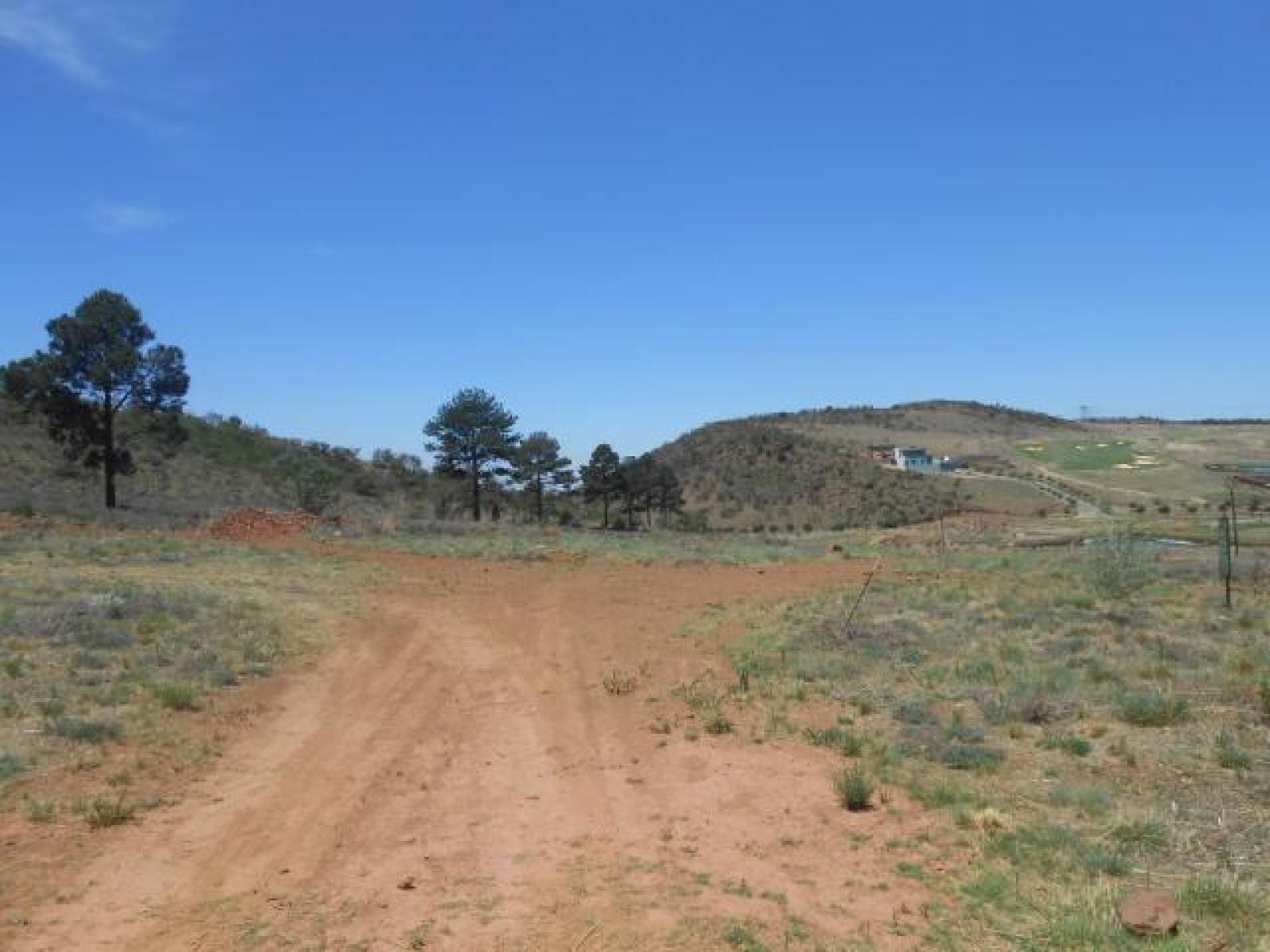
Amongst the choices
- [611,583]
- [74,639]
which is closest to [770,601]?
[611,583]

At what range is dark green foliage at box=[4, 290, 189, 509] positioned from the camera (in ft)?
126

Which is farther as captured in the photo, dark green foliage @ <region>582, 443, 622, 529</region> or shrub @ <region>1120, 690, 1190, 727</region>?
dark green foliage @ <region>582, 443, 622, 529</region>

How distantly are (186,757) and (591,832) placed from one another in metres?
4.51

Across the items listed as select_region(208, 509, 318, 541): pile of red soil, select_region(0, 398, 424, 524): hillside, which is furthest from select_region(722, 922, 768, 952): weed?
select_region(0, 398, 424, 524): hillside

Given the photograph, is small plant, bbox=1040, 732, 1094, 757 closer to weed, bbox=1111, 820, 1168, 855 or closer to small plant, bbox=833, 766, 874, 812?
weed, bbox=1111, 820, 1168, 855

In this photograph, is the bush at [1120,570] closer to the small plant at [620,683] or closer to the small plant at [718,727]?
the small plant at [620,683]

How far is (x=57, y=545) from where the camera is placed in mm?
26359

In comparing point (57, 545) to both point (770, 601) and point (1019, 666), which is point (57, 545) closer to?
point (770, 601)

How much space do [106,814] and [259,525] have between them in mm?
29205

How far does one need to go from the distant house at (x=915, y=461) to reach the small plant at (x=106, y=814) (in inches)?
2990

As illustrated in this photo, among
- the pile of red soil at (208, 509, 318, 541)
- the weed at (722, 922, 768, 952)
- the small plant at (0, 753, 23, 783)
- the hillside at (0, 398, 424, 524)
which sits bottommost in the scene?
the weed at (722, 922, 768, 952)

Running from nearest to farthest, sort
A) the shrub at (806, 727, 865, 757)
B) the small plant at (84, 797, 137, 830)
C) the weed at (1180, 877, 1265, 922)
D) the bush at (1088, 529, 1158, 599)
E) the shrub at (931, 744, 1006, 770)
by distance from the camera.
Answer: the weed at (1180, 877, 1265, 922)
the small plant at (84, 797, 137, 830)
the shrub at (931, 744, 1006, 770)
the shrub at (806, 727, 865, 757)
the bush at (1088, 529, 1158, 599)

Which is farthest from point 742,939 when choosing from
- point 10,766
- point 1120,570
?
point 1120,570

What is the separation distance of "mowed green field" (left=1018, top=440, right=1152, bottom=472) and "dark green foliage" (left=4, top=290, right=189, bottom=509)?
212 feet
